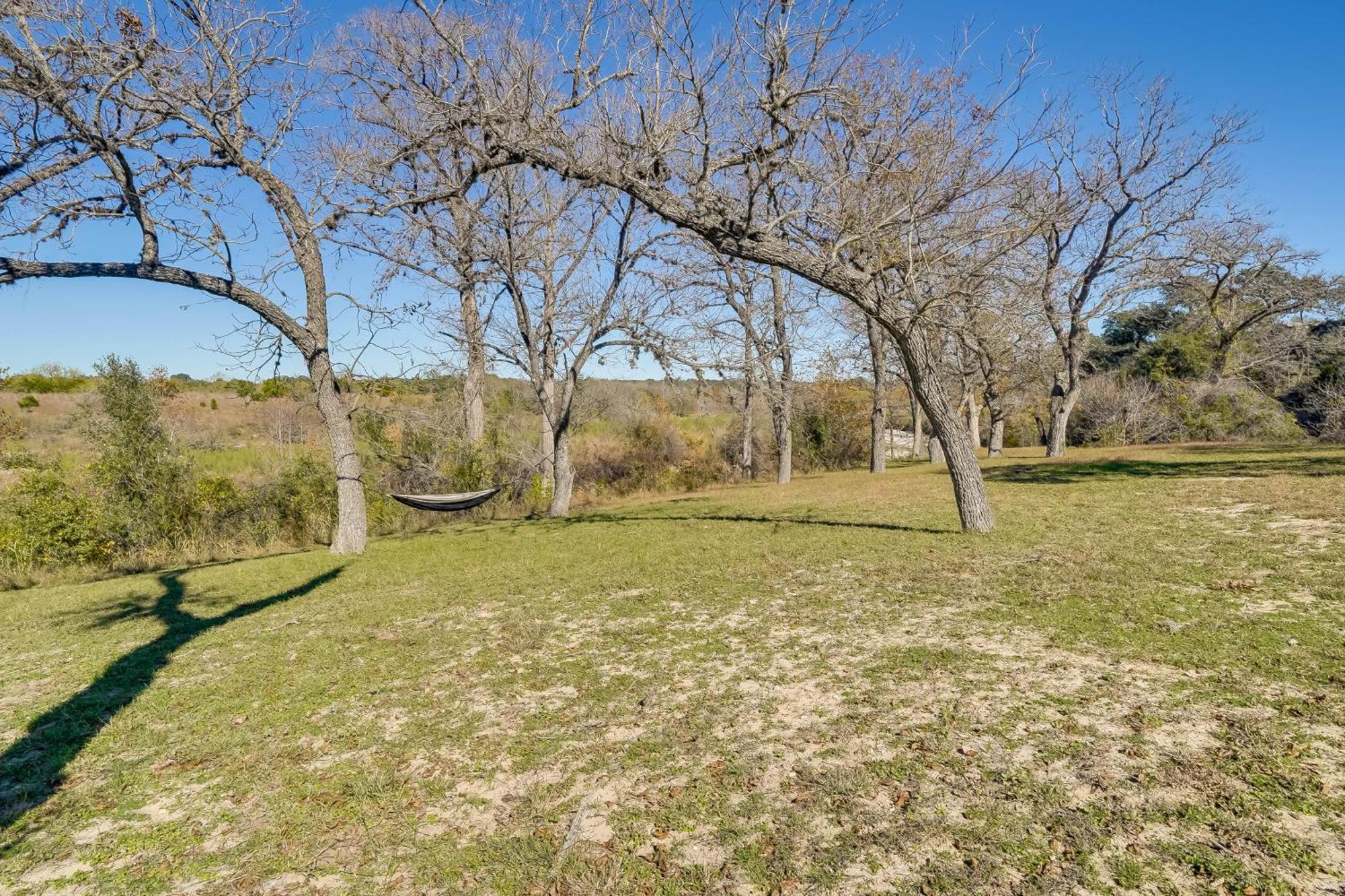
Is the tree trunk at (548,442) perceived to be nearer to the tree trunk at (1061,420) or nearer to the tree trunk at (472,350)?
the tree trunk at (472,350)

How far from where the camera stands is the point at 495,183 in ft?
36.2

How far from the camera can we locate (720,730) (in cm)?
303

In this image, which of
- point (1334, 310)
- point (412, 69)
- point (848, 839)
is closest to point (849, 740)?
point (848, 839)

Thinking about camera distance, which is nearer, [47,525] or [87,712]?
[87,712]

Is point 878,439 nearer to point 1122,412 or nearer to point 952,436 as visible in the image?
point 1122,412

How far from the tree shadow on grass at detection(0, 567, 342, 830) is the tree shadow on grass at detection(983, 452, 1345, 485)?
11.6 m

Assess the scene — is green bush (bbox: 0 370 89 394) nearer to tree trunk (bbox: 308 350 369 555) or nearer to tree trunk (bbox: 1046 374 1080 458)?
tree trunk (bbox: 308 350 369 555)

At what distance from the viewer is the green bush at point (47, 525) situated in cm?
941

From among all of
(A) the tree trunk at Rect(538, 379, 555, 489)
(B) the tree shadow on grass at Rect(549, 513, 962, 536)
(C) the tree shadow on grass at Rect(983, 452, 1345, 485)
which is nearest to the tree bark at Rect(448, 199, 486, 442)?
(A) the tree trunk at Rect(538, 379, 555, 489)

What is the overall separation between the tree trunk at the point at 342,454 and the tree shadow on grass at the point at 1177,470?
1042 cm

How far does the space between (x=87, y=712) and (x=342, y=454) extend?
4928 millimetres

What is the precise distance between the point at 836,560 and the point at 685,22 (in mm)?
5360

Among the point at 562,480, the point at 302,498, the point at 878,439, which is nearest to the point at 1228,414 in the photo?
the point at 878,439

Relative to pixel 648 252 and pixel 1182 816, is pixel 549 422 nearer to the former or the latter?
pixel 648 252
